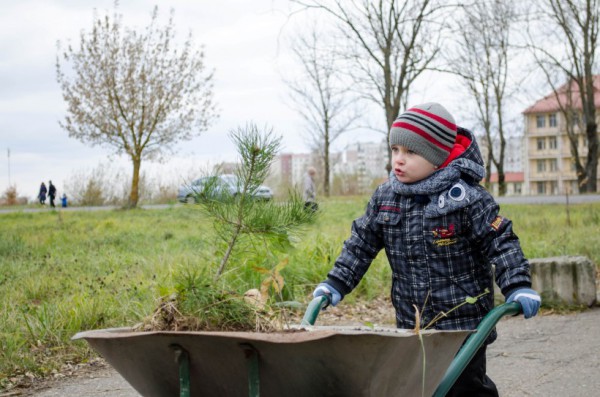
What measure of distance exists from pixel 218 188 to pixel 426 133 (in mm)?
887

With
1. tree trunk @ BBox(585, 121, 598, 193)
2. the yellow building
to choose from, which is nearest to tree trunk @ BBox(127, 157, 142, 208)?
tree trunk @ BBox(585, 121, 598, 193)

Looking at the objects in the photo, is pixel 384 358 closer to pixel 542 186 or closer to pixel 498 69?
pixel 498 69

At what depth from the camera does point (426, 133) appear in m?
2.57

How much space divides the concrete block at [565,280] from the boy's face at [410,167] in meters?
3.72

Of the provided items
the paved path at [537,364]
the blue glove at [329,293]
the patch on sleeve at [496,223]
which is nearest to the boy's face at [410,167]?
the patch on sleeve at [496,223]

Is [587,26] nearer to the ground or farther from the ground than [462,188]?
farther from the ground

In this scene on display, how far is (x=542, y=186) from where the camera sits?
75.2m

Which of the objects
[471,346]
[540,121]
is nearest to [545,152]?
[540,121]

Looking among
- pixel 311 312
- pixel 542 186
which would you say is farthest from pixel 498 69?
pixel 542 186

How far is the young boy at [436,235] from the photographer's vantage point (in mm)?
2488

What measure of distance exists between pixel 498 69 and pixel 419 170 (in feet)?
97.6

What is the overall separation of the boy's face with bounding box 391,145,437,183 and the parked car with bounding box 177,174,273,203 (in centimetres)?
64

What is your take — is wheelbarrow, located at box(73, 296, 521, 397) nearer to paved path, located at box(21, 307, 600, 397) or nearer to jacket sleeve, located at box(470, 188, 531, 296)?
jacket sleeve, located at box(470, 188, 531, 296)

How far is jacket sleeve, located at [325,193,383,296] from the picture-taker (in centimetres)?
260
